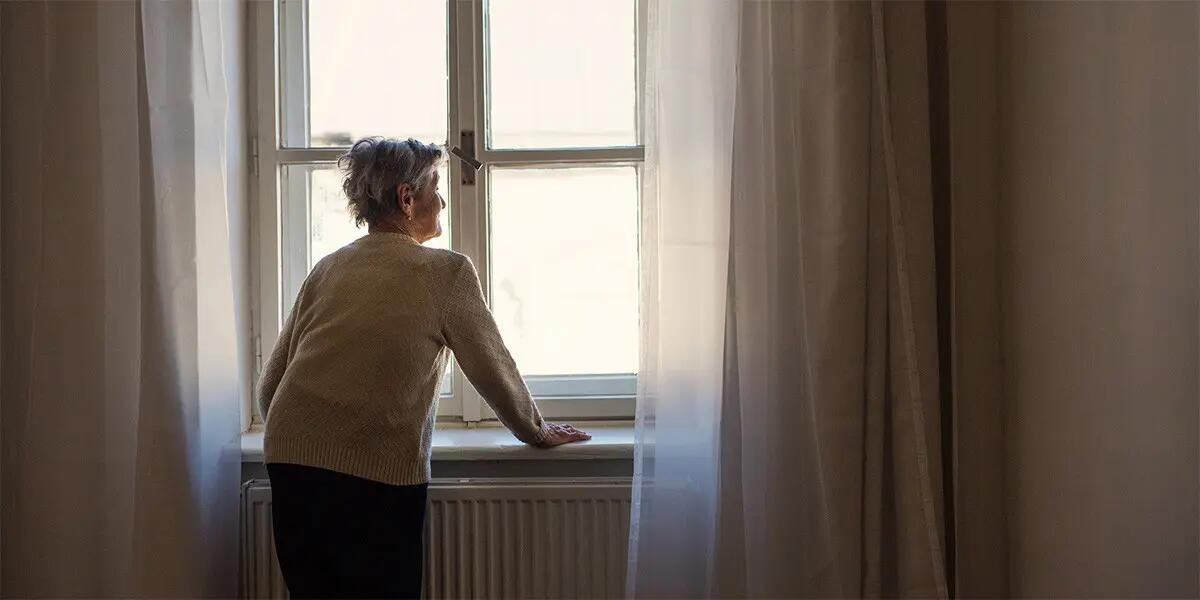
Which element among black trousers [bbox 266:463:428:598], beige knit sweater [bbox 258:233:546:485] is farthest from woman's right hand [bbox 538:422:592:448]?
black trousers [bbox 266:463:428:598]

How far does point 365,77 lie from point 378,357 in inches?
33.0

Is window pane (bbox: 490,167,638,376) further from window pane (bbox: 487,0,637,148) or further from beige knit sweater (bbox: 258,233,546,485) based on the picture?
beige knit sweater (bbox: 258,233,546,485)

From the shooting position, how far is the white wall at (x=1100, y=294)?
53.3 inches

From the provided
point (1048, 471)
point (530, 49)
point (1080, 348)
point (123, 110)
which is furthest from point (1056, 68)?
point (123, 110)

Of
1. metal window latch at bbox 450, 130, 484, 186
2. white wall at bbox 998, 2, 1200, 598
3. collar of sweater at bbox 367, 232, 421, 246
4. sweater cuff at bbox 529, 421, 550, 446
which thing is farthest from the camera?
metal window latch at bbox 450, 130, 484, 186

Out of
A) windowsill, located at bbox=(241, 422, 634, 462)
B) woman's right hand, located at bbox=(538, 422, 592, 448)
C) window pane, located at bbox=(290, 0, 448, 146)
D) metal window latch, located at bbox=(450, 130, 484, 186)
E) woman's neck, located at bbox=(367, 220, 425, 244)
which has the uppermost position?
window pane, located at bbox=(290, 0, 448, 146)

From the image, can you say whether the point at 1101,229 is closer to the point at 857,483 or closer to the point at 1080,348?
the point at 1080,348

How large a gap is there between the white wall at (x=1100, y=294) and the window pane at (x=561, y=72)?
0.82 metres

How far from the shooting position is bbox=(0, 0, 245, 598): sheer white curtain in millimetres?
1883

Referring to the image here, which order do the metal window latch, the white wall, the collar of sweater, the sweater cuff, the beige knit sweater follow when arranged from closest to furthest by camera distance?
1. the white wall
2. the beige knit sweater
3. the collar of sweater
4. the sweater cuff
5. the metal window latch

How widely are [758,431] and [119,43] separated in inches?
54.9

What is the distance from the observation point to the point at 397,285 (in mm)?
1802

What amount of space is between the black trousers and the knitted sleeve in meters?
0.25

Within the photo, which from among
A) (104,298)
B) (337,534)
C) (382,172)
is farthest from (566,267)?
(104,298)
